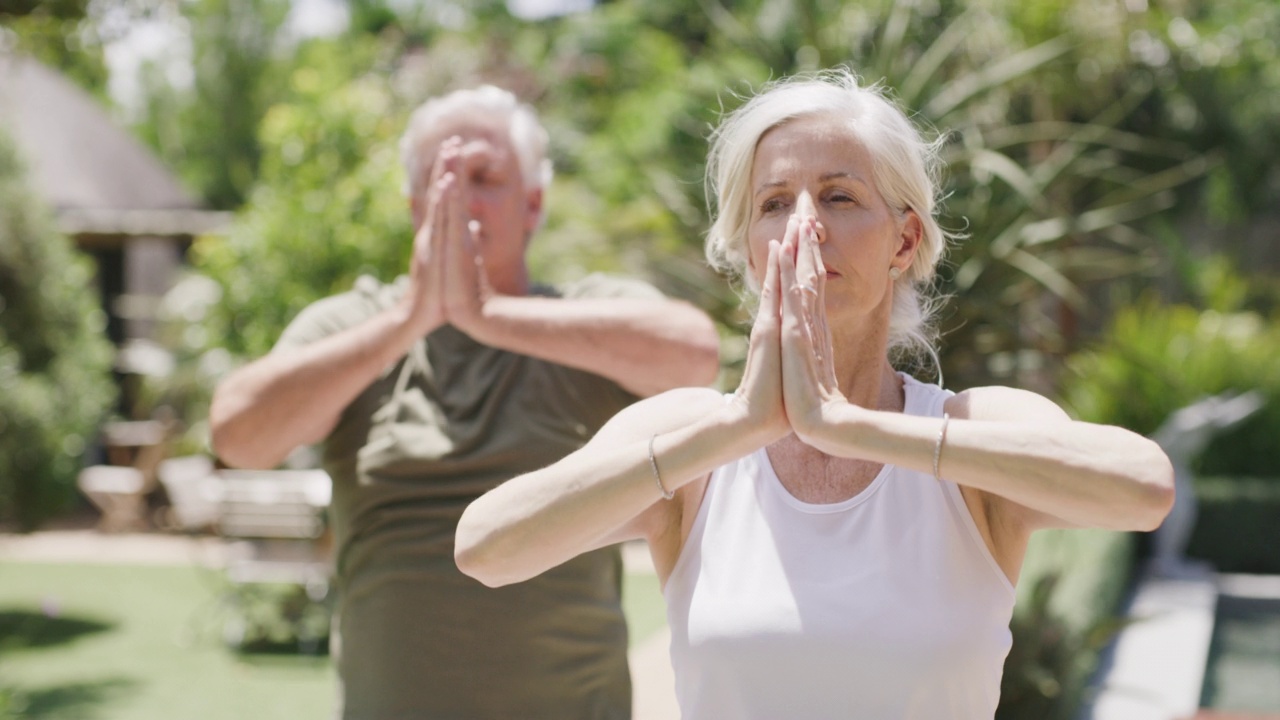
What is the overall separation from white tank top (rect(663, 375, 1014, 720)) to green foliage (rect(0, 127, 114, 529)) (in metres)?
6.18

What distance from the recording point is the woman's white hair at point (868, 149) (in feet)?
6.09

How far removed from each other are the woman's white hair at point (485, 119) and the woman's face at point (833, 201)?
953 millimetres

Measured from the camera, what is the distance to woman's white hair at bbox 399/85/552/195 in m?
2.71

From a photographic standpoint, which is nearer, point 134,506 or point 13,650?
point 13,650

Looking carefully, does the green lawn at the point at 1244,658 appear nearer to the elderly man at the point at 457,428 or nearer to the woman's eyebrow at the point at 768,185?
the elderly man at the point at 457,428

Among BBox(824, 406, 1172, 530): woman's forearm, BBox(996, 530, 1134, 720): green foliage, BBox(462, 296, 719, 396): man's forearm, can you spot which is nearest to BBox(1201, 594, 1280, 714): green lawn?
BBox(996, 530, 1134, 720): green foliage

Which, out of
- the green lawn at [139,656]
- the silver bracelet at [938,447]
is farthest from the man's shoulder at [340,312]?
the green lawn at [139,656]

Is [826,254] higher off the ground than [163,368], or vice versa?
[163,368]

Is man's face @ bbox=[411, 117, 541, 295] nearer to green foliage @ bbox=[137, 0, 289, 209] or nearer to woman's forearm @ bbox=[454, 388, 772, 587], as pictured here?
woman's forearm @ bbox=[454, 388, 772, 587]

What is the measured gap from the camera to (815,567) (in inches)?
68.4

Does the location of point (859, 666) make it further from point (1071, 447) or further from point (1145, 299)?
point (1145, 299)

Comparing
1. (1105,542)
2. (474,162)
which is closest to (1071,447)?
(474,162)

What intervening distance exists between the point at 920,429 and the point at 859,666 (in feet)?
1.03

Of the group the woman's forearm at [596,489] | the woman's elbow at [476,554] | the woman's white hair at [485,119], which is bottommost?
the woman's elbow at [476,554]
